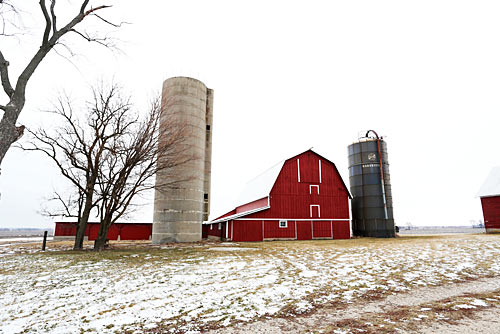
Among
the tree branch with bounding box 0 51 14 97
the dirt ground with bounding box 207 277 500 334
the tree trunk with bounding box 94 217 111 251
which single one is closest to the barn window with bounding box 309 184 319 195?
the tree trunk with bounding box 94 217 111 251

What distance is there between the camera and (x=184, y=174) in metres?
23.1

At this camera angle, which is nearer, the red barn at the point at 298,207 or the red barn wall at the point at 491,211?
the red barn at the point at 298,207

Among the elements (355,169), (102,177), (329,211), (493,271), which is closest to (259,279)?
(493,271)

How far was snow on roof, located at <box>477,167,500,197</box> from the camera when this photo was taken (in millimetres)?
31353

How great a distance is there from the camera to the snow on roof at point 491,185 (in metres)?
31.4

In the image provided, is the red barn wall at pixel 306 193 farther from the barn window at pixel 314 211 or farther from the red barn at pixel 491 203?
the red barn at pixel 491 203

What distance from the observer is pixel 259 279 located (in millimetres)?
7832

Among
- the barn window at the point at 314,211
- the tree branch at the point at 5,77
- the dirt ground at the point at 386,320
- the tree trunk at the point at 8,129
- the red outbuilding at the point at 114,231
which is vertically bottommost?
the dirt ground at the point at 386,320

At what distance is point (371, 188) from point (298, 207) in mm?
8751

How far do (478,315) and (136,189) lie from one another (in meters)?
17.3

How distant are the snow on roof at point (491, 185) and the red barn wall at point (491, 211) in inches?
22.4

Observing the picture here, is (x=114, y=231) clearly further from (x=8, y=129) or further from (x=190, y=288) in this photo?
(x=8, y=129)

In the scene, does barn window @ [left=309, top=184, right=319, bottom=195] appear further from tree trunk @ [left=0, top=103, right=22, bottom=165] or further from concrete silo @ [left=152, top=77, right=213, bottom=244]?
tree trunk @ [left=0, top=103, right=22, bottom=165]

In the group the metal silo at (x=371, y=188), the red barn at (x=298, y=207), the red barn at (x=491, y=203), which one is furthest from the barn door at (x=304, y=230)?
the red barn at (x=491, y=203)
